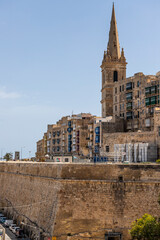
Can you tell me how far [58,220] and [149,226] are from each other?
22.8 ft

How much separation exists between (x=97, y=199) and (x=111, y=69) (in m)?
46.3

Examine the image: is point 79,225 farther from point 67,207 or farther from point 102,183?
point 102,183

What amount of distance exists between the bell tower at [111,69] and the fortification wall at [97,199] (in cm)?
4141

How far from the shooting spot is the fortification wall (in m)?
26.2

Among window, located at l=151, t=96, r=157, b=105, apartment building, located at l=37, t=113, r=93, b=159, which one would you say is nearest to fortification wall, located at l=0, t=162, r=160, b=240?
window, located at l=151, t=96, r=157, b=105

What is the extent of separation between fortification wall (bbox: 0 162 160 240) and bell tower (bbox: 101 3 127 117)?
4141 cm

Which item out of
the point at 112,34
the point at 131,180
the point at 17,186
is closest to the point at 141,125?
the point at 112,34

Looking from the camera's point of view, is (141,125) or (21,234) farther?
(141,125)

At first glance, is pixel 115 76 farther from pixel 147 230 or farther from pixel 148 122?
pixel 147 230

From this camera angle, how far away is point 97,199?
26.8m

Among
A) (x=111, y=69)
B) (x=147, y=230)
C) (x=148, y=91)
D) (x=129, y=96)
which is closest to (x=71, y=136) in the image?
(x=111, y=69)

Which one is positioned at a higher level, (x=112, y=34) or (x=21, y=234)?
(x=112, y=34)

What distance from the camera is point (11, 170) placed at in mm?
40156

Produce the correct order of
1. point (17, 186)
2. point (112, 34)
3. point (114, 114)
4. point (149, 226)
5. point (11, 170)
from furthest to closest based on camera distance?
1. point (112, 34)
2. point (114, 114)
3. point (11, 170)
4. point (17, 186)
5. point (149, 226)
